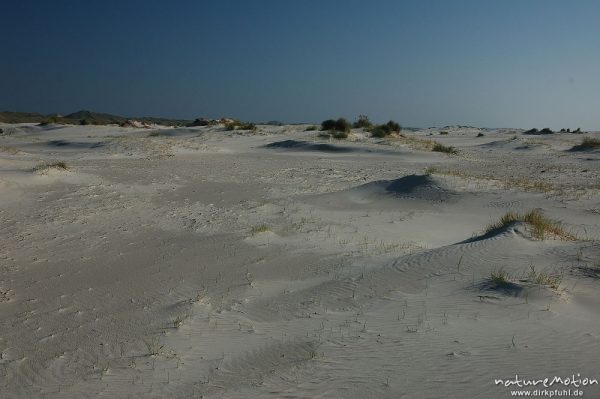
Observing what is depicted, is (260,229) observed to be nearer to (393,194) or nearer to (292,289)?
(292,289)

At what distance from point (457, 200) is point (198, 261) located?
22.2ft

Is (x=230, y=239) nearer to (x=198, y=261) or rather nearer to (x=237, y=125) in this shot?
(x=198, y=261)

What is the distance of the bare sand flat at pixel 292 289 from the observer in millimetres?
3648

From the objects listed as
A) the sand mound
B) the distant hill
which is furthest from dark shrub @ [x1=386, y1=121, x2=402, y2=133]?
the distant hill

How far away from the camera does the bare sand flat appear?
365 centimetres

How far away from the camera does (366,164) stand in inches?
733

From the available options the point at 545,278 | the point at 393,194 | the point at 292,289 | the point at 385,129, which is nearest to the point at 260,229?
the point at 292,289

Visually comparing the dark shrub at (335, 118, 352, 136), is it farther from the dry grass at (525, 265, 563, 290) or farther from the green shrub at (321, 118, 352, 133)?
the dry grass at (525, 265, 563, 290)

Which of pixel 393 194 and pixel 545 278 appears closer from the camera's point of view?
pixel 545 278

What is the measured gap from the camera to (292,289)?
5734mm

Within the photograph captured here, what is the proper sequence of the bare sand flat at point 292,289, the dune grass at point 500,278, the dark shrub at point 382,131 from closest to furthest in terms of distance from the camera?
the bare sand flat at point 292,289 → the dune grass at point 500,278 → the dark shrub at point 382,131

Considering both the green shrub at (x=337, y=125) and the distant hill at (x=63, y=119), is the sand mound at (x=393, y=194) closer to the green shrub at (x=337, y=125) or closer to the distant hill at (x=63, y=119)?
the green shrub at (x=337, y=125)

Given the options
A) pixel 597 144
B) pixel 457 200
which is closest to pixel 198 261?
pixel 457 200

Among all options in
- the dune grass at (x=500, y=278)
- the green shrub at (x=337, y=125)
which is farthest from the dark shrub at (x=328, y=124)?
the dune grass at (x=500, y=278)
